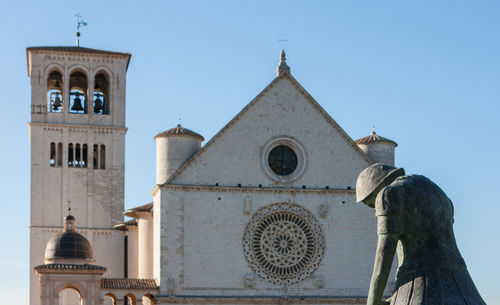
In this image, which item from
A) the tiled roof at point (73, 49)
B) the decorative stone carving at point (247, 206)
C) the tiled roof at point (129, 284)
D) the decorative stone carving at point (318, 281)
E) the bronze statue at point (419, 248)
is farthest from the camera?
the tiled roof at point (73, 49)

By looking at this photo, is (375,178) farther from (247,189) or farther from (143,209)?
(143,209)

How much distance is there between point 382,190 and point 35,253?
124ft

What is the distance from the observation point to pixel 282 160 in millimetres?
37344

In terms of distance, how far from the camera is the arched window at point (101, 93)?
46938mm

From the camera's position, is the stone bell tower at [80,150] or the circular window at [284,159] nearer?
the circular window at [284,159]

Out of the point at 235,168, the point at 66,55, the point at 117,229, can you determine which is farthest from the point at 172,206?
the point at 66,55

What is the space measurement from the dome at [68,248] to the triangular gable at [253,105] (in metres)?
→ 4.08

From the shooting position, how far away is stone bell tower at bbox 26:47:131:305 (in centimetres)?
4462

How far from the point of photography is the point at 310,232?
3738 cm

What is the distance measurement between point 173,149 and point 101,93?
12.4 meters

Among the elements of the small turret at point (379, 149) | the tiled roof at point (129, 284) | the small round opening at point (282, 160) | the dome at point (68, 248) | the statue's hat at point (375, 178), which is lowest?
the statue's hat at point (375, 178)

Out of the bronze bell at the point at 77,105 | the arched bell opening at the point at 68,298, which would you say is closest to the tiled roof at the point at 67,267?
the arched bell opening at the point at 68,298

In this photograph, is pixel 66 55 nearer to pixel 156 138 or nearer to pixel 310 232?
pixel 156 138

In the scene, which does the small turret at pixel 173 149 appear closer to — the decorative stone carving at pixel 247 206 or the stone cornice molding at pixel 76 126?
the decorative stone carving at pixel 247 206
